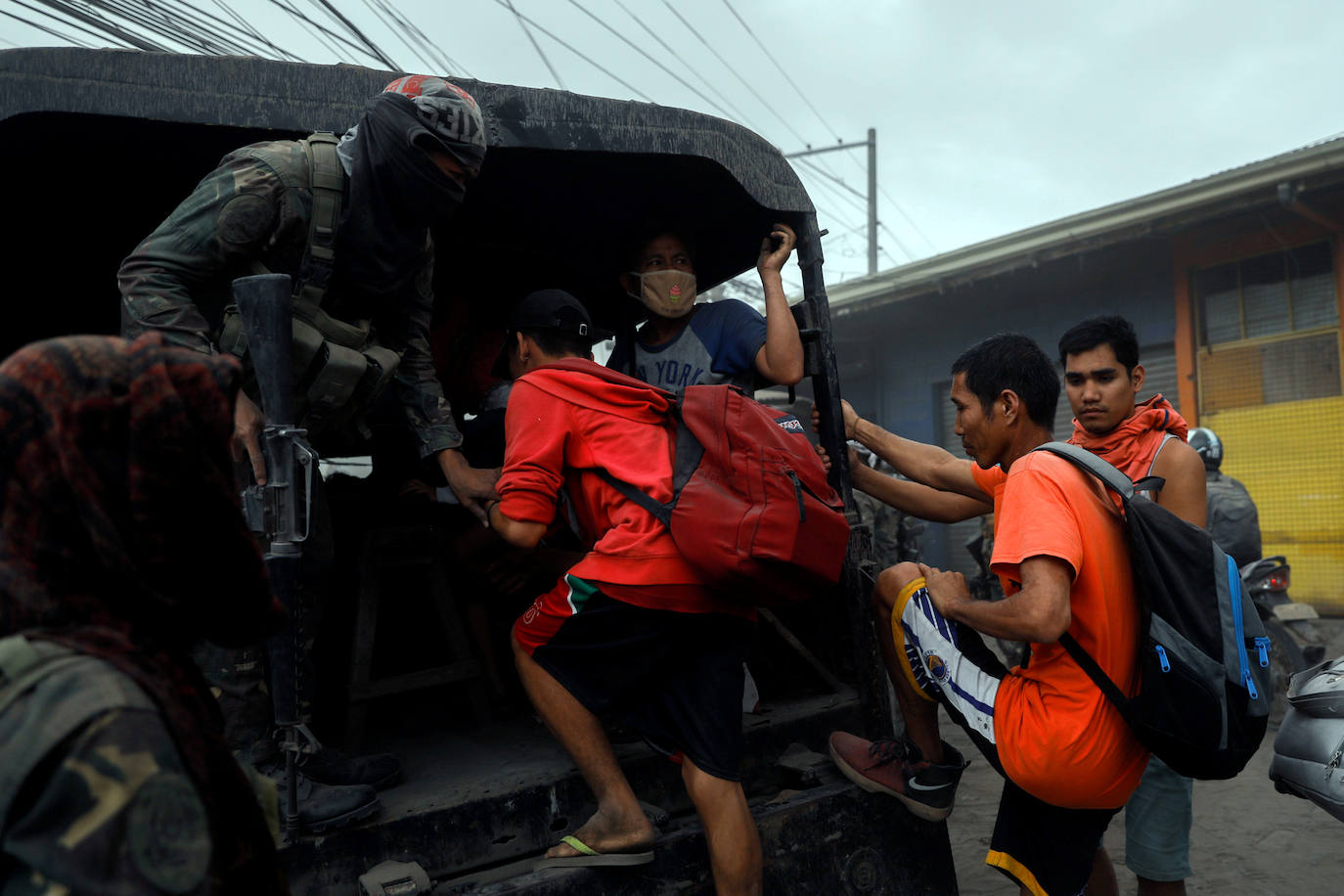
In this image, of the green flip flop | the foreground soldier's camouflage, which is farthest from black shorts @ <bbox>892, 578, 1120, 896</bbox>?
the foreground soldier's camouflage

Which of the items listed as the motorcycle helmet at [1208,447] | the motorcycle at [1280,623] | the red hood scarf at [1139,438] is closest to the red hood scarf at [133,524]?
the red hood scarf at [1139,438]

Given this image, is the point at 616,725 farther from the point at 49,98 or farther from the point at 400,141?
the point at 49,98

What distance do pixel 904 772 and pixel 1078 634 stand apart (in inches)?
31.5

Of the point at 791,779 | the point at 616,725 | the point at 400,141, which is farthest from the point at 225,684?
the point at 791,779

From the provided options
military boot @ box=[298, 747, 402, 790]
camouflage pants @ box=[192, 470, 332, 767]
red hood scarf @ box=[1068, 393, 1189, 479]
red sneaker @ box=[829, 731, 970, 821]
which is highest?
red hood scarf @ box=[1068, 393, 1189, 479]

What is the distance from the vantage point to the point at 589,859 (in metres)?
2.33

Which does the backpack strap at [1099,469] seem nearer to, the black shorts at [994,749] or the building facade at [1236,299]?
the black shorts at [994,749]

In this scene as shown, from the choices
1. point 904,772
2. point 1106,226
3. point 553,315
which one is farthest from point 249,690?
point 1106,226

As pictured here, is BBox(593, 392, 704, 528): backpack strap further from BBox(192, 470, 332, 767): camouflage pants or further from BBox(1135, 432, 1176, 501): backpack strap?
BBox(1135, 432, 1176, 501): backpack strap

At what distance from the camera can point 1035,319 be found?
1138 centimetres

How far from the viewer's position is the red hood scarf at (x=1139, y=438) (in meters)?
2.85

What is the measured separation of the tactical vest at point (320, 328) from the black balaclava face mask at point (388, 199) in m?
0.06

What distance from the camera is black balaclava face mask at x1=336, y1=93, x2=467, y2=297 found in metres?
2.43

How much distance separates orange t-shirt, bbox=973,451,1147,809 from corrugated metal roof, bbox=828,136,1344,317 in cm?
763
